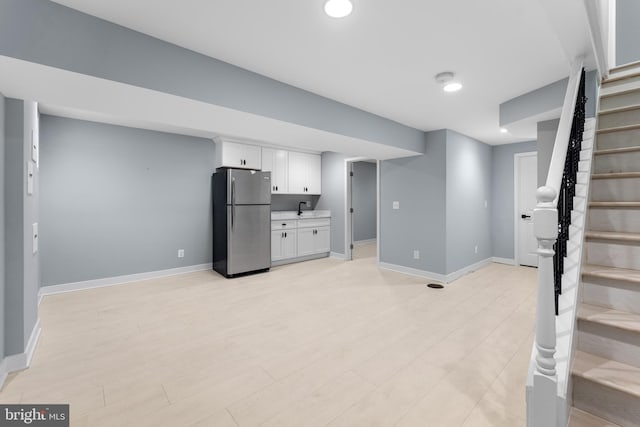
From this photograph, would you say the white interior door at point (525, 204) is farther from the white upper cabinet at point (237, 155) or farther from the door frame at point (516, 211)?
the white upper cabinet at point (237, 155)

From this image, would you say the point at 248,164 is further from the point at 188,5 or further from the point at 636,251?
the point at 636,251

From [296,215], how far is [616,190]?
4686 millimetres

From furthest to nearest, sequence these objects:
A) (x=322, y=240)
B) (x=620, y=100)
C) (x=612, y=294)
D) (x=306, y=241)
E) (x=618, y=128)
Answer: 1. (x=322, y=240)
2. (x=306, y=241)
3. (x=620, y=100)
4. (x=618, y=128)
5. (x=612, y=294)

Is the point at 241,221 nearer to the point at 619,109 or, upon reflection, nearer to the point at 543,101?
the point at 543,101

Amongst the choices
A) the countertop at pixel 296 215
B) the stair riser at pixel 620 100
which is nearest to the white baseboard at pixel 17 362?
the countertop at pixel 296 215

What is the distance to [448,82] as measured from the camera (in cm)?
257

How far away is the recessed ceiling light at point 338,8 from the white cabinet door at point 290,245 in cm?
417

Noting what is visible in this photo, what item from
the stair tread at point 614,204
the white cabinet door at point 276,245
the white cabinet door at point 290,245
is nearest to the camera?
the stair tread at point 614,204

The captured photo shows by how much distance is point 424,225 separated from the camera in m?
4.46

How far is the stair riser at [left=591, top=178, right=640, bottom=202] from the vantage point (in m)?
1.88

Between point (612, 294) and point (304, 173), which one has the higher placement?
point (304, 173)

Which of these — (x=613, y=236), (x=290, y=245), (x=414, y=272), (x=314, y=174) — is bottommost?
(x=414, y=272)

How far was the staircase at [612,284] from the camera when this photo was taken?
4.08ft

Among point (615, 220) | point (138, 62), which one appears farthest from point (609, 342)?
point (138, 62)
